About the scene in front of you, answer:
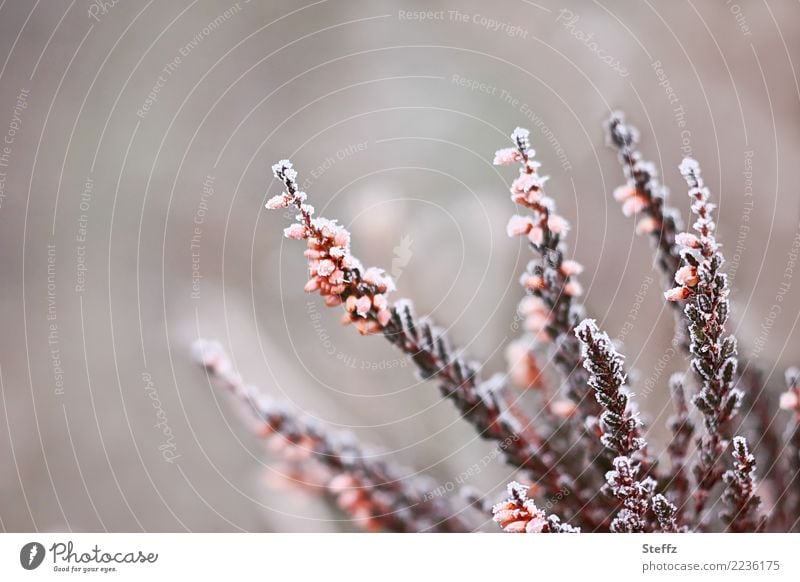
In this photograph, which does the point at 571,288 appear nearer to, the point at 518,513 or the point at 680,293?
the point at 680,293

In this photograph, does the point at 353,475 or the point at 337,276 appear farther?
the point at 353,475

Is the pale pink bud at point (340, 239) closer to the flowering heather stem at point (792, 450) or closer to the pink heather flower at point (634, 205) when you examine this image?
the pink heather flower at point (634, 205)

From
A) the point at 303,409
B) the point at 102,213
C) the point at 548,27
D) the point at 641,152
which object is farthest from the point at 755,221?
the point at 102,213

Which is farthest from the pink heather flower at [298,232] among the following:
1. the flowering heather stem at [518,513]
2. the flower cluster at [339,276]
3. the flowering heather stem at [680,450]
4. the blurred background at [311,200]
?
the flowering heather stem at [680,450]
